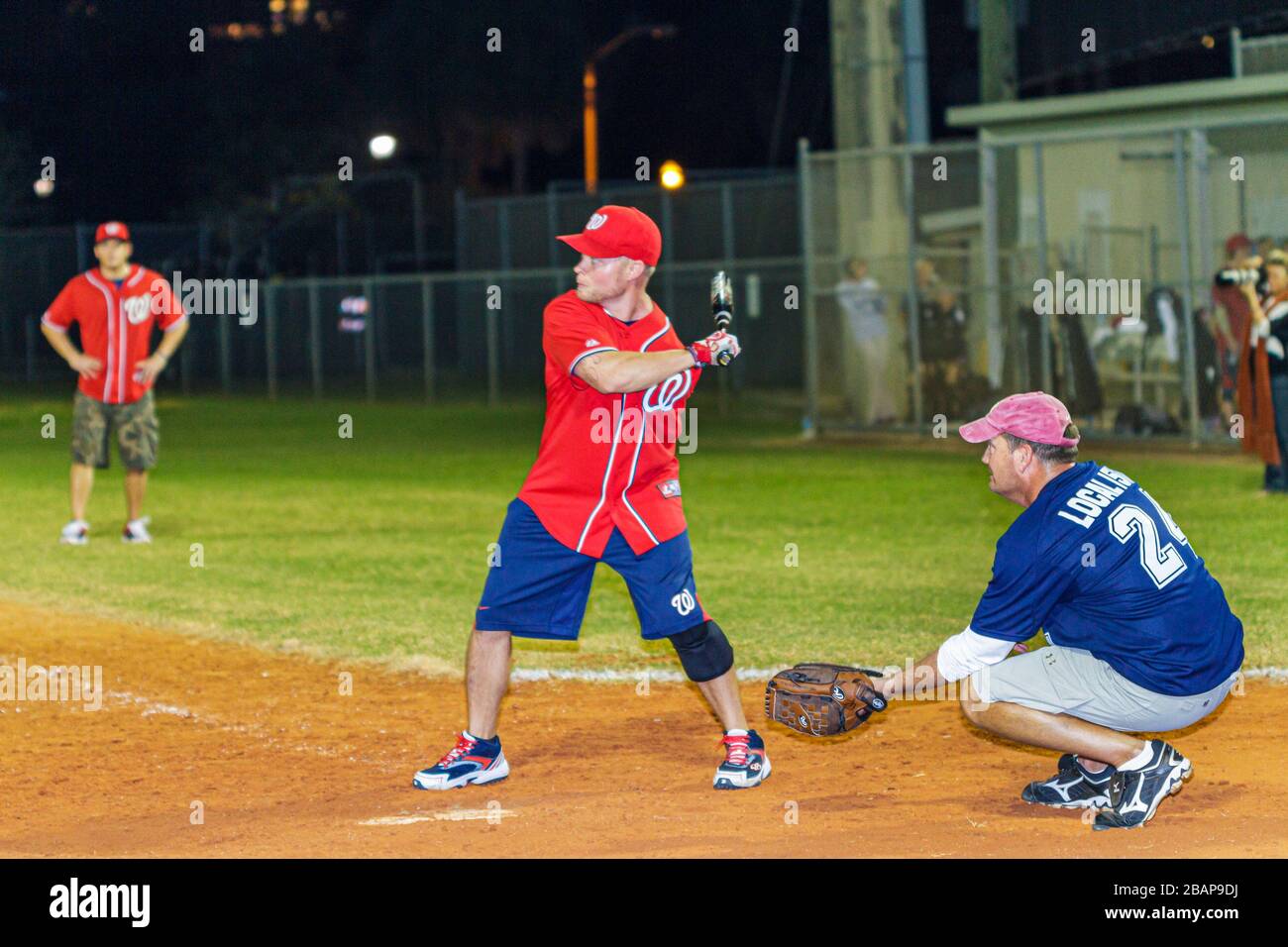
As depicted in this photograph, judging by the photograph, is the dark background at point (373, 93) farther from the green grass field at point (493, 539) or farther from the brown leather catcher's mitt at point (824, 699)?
the brown leather catcher's mitt at point (824, 699)

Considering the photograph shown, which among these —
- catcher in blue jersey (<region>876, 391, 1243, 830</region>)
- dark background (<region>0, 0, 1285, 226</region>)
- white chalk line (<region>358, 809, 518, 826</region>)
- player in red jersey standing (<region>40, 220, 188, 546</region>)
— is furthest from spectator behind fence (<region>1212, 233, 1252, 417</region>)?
dark background (<region>0, 0, 1285, 226</region>)

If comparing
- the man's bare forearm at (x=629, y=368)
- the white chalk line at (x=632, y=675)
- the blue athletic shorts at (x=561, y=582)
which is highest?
the man's bare forearm at (x=629, y=368)

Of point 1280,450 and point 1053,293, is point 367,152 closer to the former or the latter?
point 1053,293

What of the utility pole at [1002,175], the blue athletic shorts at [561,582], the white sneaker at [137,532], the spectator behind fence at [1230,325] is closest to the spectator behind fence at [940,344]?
the utility pole at [1002,175]

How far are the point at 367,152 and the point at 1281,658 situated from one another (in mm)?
52565

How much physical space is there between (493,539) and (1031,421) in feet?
28.4

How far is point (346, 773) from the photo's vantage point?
7.56m

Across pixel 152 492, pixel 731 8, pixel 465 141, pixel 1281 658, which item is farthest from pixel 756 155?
pixel 1281 658

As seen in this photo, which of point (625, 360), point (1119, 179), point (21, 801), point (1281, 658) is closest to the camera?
point (625, 360)

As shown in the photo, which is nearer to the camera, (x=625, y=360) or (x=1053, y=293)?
(x=625, y=360)

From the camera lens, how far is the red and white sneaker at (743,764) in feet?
23.2

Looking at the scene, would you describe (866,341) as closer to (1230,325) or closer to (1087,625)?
(1230,325)

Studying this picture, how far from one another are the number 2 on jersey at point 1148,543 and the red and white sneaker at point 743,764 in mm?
1738

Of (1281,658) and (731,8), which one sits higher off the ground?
(731,8)
